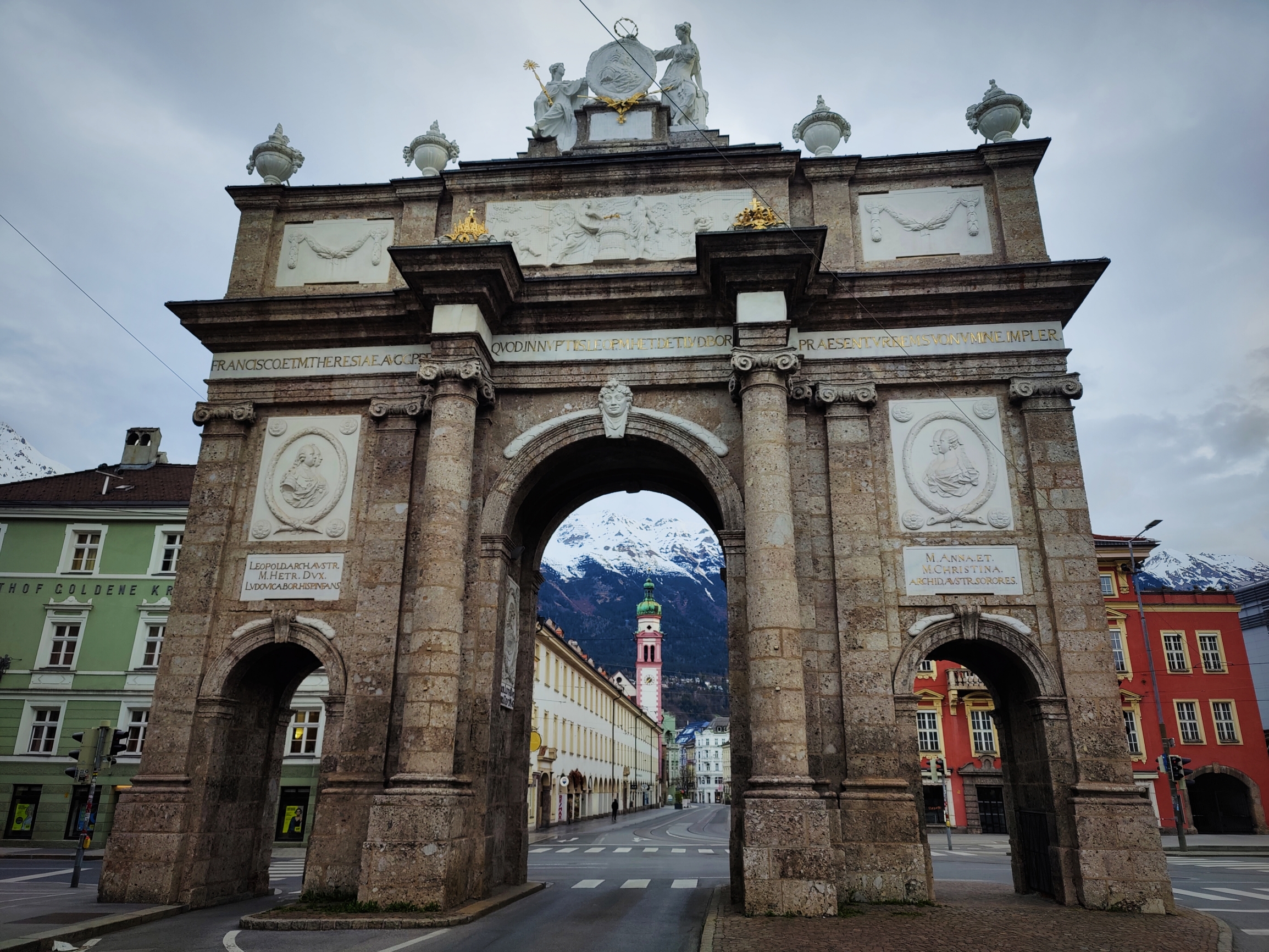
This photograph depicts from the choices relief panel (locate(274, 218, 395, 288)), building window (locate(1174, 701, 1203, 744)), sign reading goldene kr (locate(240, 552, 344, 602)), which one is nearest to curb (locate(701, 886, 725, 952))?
sign reading goldene kr (locate(240, 552, 344, 602))

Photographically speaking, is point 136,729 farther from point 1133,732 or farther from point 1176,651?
point 1176,651

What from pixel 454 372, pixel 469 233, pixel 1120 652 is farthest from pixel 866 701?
pixel 1120 652

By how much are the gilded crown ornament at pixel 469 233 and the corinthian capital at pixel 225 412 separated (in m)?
5.04

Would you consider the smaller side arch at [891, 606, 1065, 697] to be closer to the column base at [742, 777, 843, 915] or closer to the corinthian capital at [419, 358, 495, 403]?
the column base at [742, 777, 843, 915]

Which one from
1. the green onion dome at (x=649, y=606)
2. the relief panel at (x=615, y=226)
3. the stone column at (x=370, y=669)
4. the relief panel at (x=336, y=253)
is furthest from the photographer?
the green onion dome at (x=649, y=606)

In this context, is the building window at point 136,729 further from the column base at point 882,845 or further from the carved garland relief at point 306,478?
the column base at point 882,845

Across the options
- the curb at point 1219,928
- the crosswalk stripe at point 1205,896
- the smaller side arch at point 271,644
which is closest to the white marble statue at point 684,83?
the smaller side arch at point 271,644

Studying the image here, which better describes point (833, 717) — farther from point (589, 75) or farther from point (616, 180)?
point (589, 75)

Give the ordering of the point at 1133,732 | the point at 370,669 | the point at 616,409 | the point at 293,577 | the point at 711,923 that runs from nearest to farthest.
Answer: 1. the point at 711,923
2. the point at 370,669
3. the point at 293,577
4. the point at 616,409
5. the point at 1133,732

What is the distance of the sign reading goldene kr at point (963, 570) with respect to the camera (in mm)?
14891

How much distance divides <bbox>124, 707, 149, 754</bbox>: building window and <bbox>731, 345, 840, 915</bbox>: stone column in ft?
87.7

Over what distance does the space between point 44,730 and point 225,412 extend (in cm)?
2261

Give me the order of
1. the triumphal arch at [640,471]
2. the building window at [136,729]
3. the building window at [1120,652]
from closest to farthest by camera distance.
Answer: the triumphal arch at [640,471] < the building window at [136,729] < the building window at [1120,652]

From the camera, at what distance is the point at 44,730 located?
32.1 m
